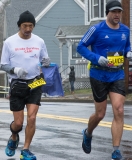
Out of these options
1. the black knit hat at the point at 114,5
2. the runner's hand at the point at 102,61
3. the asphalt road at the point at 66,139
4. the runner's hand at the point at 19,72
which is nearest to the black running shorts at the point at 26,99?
the runner's hand at the point at 19,72

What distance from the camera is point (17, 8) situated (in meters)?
52.3

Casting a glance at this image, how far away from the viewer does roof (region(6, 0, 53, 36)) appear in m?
51.3

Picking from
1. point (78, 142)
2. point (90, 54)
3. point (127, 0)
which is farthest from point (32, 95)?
point (127, 0)

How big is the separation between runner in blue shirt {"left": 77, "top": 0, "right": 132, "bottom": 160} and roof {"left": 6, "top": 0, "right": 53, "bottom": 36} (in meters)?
42.6

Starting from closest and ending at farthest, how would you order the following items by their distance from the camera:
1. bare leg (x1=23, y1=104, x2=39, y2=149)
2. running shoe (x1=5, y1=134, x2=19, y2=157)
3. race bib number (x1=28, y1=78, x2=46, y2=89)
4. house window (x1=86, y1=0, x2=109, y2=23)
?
1. bare leg (x1=23, y1=104, x2=39, y2=149)
2. race bib number (x1=28, y1=78, x2=46, y2=89)
3. running shoe (x1=5, y1=134, x2=19, y2=157)
4. house window (x1=86, y1=0, x2=109, y2=23)

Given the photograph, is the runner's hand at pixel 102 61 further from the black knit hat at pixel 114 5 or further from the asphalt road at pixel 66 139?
the asphalt road at pixel 66 139

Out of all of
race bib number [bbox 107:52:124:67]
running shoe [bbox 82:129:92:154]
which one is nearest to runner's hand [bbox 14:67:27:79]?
race bib number [bbox 107:52:124:67]

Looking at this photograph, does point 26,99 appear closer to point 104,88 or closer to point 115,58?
point 104,88

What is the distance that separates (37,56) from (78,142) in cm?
220

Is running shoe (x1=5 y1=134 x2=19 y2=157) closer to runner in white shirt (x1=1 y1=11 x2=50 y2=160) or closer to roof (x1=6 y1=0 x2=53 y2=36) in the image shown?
runner in white shirt (x1=1 y1=11 x2=50 y2=160)

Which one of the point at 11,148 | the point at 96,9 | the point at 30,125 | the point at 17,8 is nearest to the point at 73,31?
the point at 96,9

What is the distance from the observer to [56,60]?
48.6 metres

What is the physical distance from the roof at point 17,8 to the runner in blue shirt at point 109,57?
42.6 meters

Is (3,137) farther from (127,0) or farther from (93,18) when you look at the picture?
(93,18)
